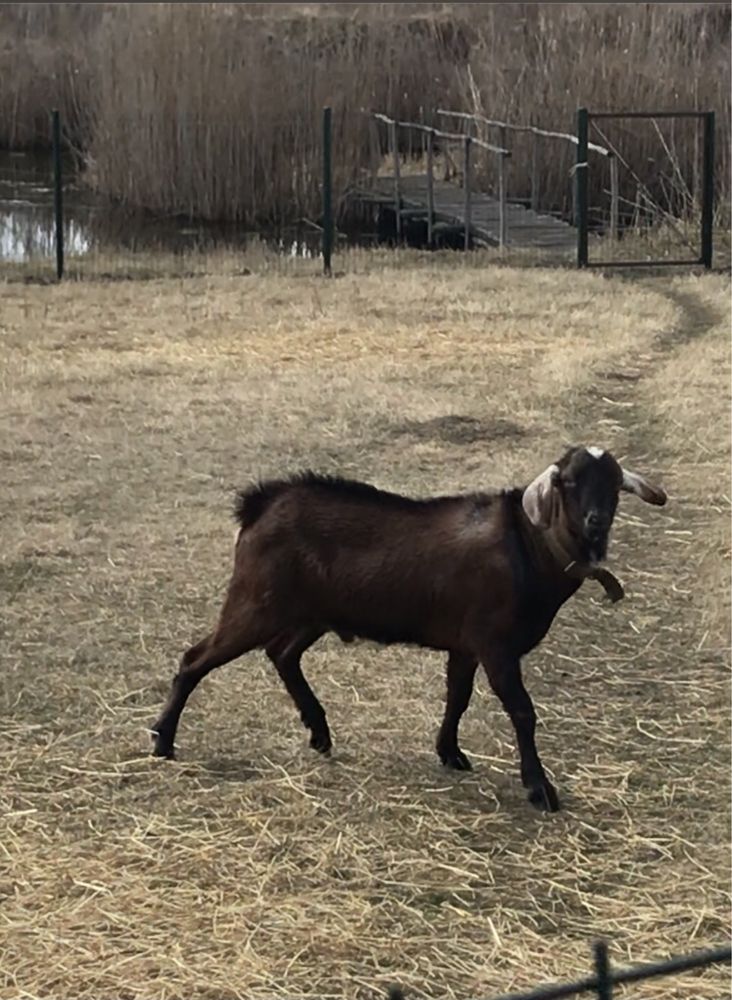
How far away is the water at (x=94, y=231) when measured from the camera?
17641mm

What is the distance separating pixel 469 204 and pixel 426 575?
46.3ft

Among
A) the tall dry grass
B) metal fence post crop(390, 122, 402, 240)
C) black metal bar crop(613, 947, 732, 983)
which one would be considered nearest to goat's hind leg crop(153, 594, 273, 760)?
black metal bar crop(613, 947, 732, 983)

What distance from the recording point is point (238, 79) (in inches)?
785

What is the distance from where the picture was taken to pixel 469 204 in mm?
18094

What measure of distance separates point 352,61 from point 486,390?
13.0 metres

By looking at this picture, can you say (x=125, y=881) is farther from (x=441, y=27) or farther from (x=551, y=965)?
(x=441, y=27)

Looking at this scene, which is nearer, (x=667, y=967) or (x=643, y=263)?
(x=667, y=967)

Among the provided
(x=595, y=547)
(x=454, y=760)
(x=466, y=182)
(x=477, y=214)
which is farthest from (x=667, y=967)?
(x=477, y=214)

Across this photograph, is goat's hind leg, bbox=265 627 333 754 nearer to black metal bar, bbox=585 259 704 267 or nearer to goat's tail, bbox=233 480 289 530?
goat's tail, bbox=233 480 289 530

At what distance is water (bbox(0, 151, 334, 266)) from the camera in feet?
57.9

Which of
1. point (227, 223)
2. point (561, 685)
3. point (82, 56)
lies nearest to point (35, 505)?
point (561, 685)

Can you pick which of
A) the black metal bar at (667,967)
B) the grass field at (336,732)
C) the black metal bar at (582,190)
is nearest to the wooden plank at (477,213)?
the black metal bar at (582,190)

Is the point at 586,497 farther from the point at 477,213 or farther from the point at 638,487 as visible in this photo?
the point at 477,213

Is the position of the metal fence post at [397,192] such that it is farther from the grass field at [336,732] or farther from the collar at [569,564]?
the collar at [569,564]
